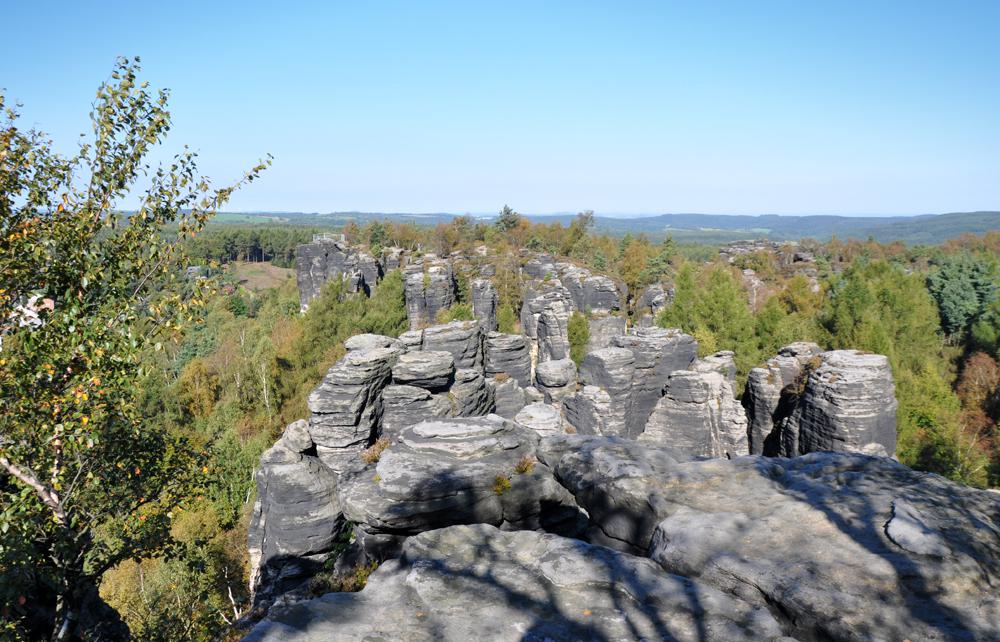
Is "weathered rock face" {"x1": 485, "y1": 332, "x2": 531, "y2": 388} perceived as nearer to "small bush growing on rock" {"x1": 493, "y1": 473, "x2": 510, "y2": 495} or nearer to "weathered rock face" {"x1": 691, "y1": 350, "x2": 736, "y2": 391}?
"weathered rock face" {"x1": 691, "y1": 350, "x2": 736, "y2": 391}

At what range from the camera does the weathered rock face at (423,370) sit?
25.2 metres

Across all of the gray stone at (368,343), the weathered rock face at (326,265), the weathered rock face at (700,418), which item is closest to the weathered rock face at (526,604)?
the gray stone at (368,343)

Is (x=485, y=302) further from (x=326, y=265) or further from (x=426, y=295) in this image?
(x=326, y=265)

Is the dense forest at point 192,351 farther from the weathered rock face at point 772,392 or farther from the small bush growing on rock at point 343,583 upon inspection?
the weathered rock face at point 772,392

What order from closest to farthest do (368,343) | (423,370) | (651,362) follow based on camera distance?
(423,370) → (368,343) → (651,362)

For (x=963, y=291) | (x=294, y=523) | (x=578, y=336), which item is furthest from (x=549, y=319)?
(x=963, y=291)

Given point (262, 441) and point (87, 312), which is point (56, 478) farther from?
point (262, 441)

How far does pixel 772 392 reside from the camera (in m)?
29.4

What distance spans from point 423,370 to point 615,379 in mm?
12075

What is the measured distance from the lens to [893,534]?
7293 millimetres

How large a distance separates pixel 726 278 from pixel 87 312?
163ft

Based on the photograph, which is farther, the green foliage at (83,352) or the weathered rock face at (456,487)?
the weathered rock face at (456,487)

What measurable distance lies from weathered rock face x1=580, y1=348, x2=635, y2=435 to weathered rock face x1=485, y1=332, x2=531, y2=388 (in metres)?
5.31

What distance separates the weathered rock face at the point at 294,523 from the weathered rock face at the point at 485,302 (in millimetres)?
40341
